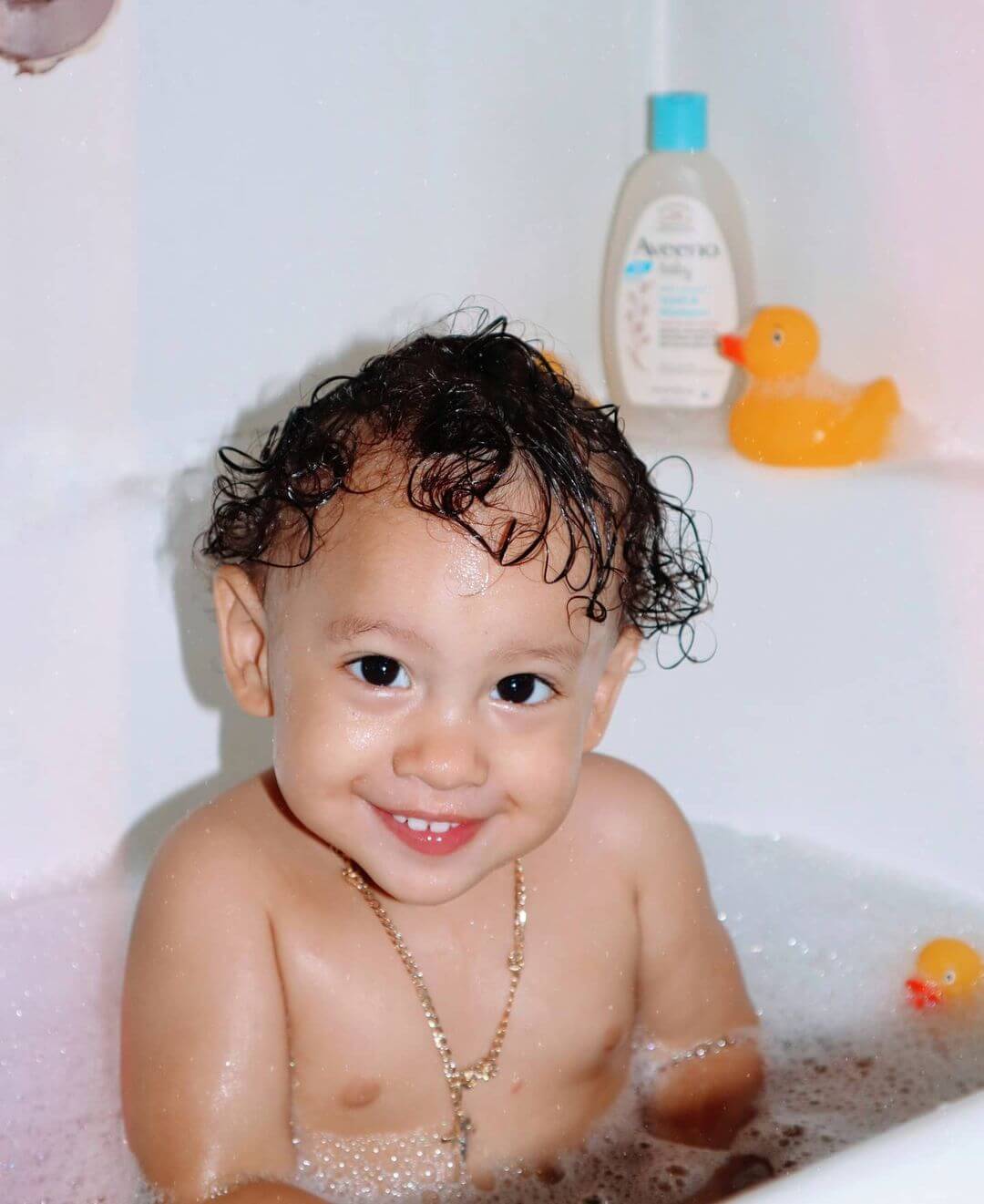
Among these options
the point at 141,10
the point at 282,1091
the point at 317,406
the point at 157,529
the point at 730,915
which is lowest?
the point at 730,915

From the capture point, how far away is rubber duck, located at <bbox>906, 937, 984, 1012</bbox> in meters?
1.21

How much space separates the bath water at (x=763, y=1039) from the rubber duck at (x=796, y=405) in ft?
1.14

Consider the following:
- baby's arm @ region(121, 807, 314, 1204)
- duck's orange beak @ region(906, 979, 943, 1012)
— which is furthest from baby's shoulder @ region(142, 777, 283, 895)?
duck's orange beak @ region(906, 979, 943, 1012)

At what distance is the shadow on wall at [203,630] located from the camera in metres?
1.32

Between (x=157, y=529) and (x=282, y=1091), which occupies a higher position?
(x=157, y=529)

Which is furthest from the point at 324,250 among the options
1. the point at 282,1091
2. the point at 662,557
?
the point at 282,1091

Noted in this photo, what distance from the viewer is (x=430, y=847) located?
2.93 ft

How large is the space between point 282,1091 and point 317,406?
0.41 metres

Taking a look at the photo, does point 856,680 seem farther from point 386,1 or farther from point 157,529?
point 386,1

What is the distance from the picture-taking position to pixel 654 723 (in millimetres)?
1466

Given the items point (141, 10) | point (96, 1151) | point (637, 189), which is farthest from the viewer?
point (637, 189)

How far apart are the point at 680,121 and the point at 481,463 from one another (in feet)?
2.52

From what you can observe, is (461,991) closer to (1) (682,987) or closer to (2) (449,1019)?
(2) (449,1019)

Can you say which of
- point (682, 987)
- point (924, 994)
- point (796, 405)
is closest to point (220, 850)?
point (682, 987)
